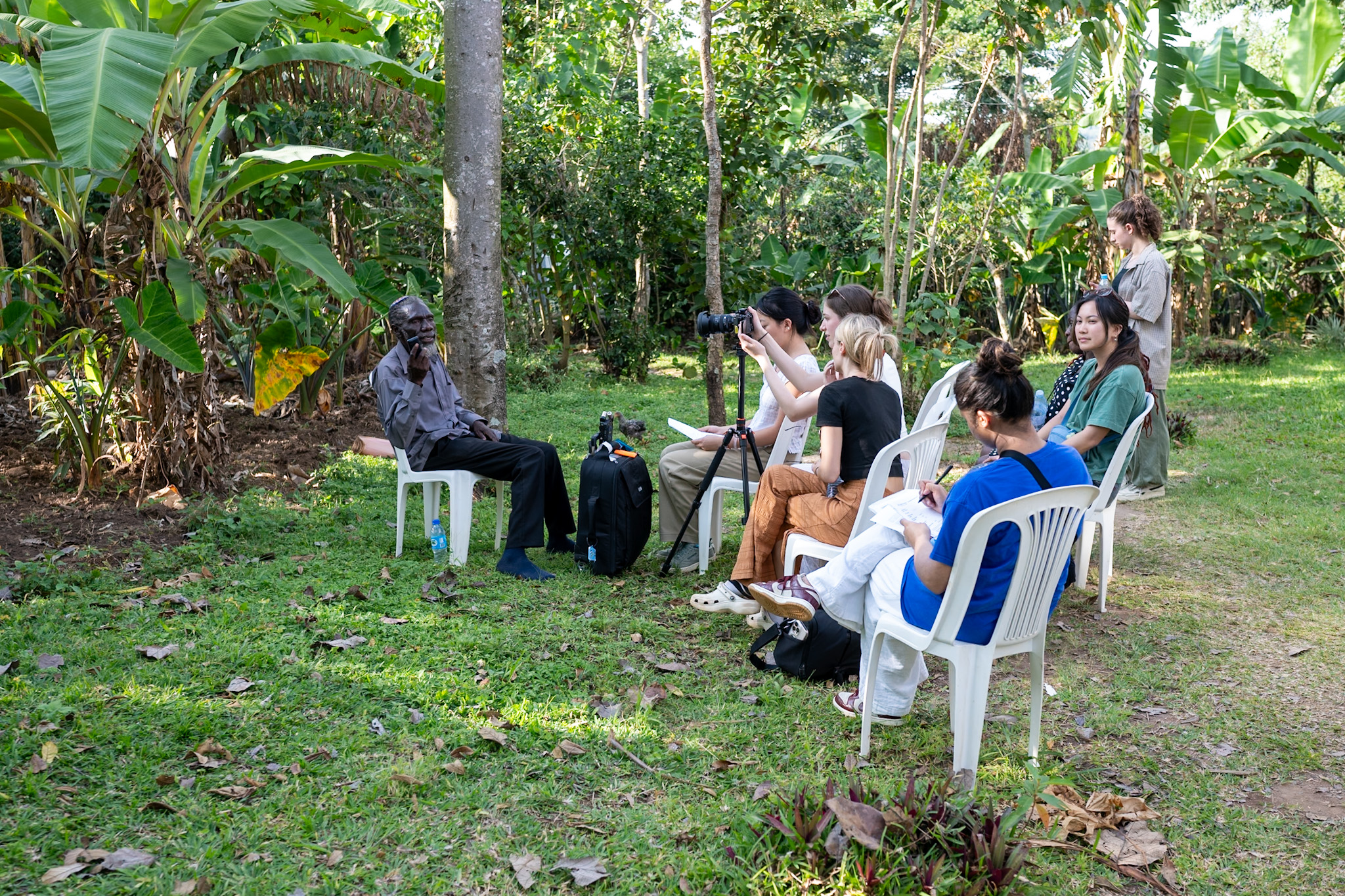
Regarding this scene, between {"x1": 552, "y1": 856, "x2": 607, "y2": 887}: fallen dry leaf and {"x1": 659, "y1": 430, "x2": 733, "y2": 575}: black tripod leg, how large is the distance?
99.7 inches

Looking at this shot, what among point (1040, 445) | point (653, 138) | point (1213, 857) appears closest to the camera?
point (1213, 857)

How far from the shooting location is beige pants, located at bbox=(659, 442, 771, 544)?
535 centimetres

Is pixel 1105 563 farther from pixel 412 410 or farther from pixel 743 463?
pixel 412 410

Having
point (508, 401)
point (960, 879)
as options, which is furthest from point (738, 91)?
point (960, 879)

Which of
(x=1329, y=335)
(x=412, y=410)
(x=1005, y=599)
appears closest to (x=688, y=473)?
(x=412, y=410)

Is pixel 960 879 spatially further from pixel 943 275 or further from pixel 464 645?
pixel 943 275

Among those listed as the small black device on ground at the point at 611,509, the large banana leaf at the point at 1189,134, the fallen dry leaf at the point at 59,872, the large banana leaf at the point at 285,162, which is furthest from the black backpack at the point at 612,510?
the large banana leaf at the point at 1189,134

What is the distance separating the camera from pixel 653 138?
1177 centimetres

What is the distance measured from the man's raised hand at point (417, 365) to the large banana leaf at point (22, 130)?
1.97 m

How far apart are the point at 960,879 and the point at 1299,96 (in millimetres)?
13719

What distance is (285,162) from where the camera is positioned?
19.5ft

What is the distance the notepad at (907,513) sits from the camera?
3.44 meters

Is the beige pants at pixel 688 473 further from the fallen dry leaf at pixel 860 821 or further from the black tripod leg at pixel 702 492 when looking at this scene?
the fallen dry leaf at pixel 860 821

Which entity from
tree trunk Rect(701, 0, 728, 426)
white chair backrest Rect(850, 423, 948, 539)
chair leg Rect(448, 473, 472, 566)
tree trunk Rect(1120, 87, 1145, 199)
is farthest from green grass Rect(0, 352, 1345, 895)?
tree trunk Rect(1120, 87, 1145, 199)
